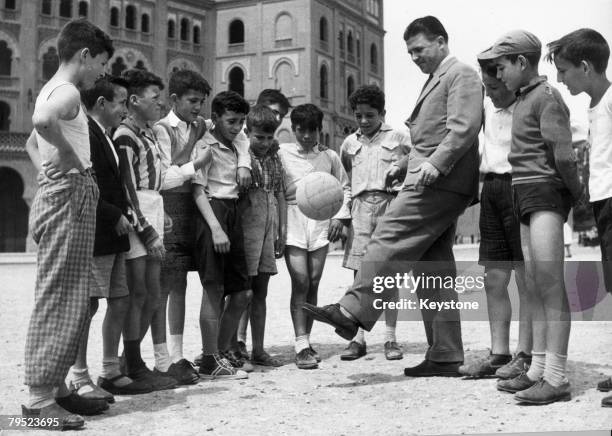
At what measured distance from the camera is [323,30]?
41.8m

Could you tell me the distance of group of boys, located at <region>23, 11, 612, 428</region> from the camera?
12.1 feet

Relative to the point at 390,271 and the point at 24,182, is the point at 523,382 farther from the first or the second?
the point at 24,182

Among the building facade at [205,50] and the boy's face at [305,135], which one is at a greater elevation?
the building facade at [205,50]

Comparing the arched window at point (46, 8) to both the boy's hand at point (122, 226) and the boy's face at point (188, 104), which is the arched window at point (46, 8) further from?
the boy's hand at point (122, 226)

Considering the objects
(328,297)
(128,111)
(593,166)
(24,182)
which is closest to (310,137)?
(128,111)

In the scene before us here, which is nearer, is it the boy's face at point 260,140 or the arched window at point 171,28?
the boy's face at point 260,140

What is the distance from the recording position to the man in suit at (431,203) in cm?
431

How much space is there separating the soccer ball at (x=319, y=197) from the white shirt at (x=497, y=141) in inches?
41.5

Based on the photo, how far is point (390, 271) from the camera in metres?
4.41

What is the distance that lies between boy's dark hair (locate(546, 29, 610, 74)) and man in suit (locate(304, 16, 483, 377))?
2.19 feet

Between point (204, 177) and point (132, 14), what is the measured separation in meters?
37.7

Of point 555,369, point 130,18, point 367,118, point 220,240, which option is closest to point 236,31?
point 130,18

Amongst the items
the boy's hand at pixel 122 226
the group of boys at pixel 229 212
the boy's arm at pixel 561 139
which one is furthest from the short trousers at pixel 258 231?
the boy's arm at pixel 561 139

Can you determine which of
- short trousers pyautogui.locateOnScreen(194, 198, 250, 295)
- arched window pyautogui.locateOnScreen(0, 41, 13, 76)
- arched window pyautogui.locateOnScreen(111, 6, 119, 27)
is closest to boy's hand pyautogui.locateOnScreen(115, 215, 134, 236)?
short trousers pyautogui.locateOnScreen(194, 198, 250, 295)
